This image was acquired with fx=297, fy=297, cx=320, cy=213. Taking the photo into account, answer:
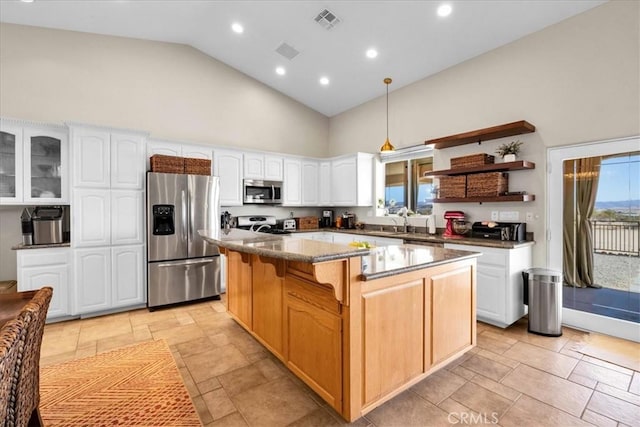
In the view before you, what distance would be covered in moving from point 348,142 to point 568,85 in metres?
3.49

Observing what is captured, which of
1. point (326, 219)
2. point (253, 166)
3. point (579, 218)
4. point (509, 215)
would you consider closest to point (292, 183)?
point (253, 166)

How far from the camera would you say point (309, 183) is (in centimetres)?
575

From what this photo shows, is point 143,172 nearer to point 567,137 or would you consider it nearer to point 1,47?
point 1,47

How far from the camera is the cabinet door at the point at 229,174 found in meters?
4.68

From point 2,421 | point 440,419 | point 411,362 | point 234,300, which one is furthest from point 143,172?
point 440,419

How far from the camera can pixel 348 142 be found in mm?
5980

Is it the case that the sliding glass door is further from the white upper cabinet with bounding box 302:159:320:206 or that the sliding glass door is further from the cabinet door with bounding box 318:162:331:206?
the white upper cabinet with bounding box 302:159:320:206

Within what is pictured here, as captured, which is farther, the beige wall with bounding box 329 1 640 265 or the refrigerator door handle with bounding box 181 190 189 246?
the refrigerator door handle with bounding box 181 190 189 246

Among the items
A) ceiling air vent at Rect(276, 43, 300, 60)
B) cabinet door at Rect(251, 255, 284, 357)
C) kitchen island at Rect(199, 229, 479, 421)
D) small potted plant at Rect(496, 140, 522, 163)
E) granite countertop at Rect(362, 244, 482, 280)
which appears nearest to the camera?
kitchen island at Rect(199, 229, 479, 421)

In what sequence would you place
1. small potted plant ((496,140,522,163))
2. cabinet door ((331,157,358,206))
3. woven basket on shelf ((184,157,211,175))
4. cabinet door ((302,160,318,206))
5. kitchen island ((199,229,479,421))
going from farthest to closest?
cabinet door ((302,160,318,206)) → cabinet door ((331,157,358,206)) → woven basket on shelf ((184,157,211,175)) → small potted plant ((496,140,522,163)) → kitchen island ((199,229,479,421))

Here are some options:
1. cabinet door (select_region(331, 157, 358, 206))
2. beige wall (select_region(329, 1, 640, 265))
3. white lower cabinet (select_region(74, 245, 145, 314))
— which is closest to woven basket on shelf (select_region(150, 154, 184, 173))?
white lower cabinet (select_region(74, 245, 145, 314))

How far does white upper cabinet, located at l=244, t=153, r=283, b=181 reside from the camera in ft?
16.4

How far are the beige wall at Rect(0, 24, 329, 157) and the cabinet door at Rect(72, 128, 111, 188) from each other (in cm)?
74

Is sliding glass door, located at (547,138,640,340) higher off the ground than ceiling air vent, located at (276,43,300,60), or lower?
lower
